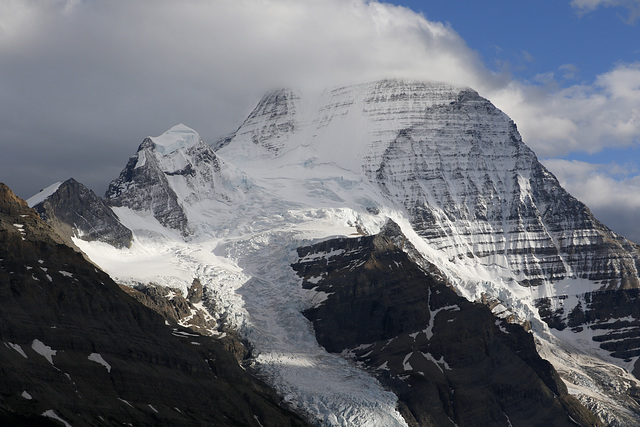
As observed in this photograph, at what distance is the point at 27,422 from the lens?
187 metres

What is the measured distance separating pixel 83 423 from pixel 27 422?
13.5 meters

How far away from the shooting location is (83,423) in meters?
198

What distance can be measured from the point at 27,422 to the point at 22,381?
45.9 feet

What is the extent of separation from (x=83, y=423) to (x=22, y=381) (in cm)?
1433

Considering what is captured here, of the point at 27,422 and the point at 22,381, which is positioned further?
the point at 22,381

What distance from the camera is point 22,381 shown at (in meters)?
199
